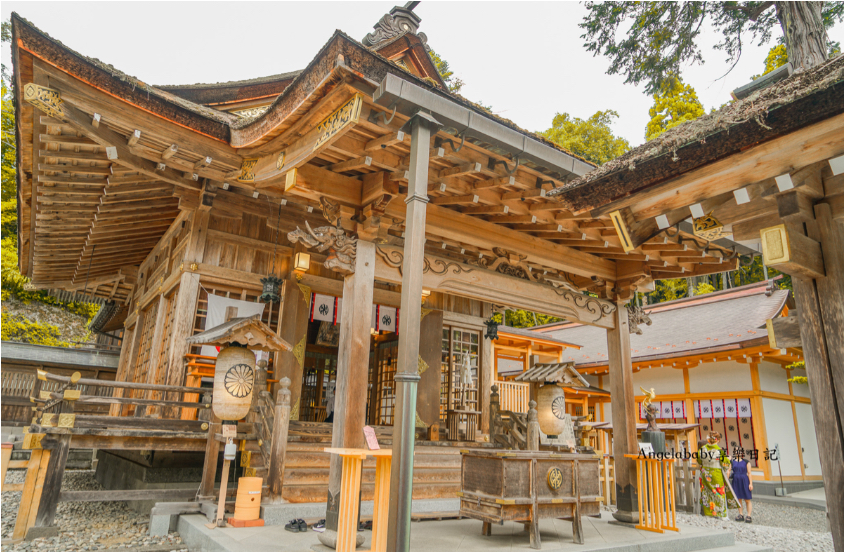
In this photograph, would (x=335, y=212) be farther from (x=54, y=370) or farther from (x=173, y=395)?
(x=54, y=370)

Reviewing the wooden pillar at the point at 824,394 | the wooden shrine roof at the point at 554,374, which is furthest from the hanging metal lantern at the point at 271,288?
the wooden pillar at the point at 824,394

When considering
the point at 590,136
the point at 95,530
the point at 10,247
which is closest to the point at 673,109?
the point at 590,136

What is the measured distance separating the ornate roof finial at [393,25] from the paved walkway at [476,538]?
7371mm

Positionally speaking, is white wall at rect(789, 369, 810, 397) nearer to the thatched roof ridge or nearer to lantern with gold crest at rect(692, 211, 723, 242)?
→ lantern with gold crest at rect(692, 211, 723, 242)

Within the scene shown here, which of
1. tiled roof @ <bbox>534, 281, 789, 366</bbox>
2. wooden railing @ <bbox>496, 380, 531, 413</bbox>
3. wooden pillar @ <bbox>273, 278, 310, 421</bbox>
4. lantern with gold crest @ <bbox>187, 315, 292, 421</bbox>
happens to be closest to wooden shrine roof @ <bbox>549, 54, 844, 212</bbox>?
lantern with gold crest @ <bbox>187, 315, 292, 421</bbox>

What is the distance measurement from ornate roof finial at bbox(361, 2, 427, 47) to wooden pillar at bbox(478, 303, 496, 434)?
635cm

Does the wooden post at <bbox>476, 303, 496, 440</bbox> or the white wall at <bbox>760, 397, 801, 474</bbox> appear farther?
the white wall at <bbox>760, 397, 801, 474</bbox>

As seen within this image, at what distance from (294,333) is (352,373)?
3.65 metres

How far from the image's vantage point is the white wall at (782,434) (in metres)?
13.3

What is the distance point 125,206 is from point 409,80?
23.1 ft

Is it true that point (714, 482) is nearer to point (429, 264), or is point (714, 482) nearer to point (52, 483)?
point (429, 264)

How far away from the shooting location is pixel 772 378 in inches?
555

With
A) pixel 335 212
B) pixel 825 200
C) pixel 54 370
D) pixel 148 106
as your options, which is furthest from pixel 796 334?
pixel 54 370

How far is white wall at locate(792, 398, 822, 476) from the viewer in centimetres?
1412
